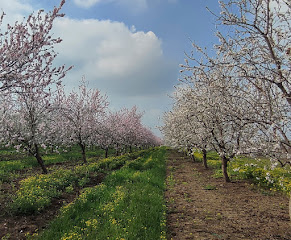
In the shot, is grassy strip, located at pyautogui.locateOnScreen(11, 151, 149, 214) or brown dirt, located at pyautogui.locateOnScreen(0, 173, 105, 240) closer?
brown dirt, located at pyautogui.locateOnScreen(0, 173, 105, 240)

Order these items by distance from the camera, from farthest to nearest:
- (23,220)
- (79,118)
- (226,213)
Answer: (79,118), (226,213), (23,220)

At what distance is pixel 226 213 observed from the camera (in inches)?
314

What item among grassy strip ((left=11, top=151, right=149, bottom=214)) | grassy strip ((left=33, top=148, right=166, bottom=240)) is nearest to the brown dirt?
grassy strip ((left=11, top=151, right=149, bottom=214))

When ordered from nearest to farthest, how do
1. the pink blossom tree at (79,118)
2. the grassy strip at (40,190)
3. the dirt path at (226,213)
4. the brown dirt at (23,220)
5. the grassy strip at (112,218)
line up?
1. the grassy strip at (112,218)
2. the dirt path at (226,213)
3. the brown dirt at (23,220)
4. the grassy strip at (40,190)
5. the pink blossom tree at (79,118)

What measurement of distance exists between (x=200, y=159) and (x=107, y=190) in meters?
17.7

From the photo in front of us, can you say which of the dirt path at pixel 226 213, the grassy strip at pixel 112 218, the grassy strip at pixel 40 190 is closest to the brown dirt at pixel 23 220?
the grassy strip at pixel 40 190

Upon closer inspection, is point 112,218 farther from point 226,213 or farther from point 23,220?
point 226,213

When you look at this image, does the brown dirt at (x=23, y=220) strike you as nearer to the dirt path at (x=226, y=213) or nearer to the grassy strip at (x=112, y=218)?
the grassy strip at (x=112, y=218)

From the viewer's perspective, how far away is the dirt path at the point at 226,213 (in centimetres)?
627

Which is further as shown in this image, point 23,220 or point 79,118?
point 79,118

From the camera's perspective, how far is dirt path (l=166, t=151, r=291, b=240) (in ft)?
20.6

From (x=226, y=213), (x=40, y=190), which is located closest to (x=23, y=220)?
(x=40, y=190)

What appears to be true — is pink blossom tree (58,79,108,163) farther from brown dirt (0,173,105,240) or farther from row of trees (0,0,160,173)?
brown dirt (0,173,105,240)

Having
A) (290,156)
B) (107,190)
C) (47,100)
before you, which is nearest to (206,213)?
(290,156)
